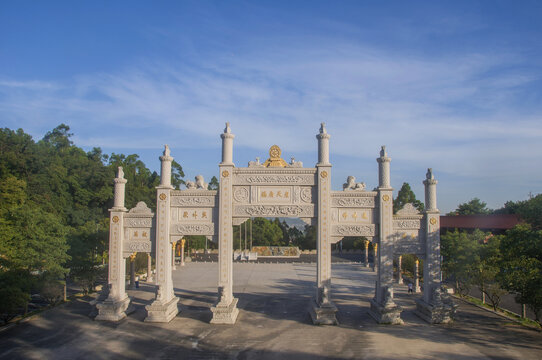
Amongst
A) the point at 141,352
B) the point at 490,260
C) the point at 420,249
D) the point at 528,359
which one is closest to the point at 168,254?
the point at 141,352

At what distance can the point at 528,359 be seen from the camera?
31.0ft

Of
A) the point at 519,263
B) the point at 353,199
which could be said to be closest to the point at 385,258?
the point at 353,199

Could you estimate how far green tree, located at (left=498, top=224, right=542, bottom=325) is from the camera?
33.2 feet

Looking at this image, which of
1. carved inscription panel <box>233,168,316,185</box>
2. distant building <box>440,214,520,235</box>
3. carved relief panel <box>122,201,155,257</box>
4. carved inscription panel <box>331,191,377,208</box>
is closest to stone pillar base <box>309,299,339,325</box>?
carved inscription panel <box>331,191,377,208</box>

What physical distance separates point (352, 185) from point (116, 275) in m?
9.57

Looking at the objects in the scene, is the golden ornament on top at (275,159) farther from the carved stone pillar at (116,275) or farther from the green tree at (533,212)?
the green tree at (533,212)

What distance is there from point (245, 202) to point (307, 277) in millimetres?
12918

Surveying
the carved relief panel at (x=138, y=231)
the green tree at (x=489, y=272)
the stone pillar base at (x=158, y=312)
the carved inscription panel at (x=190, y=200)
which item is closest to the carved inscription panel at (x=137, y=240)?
the carved relief panel at (x=138, y=231)

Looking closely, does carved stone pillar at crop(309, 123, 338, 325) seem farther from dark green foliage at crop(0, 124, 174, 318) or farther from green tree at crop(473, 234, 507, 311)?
dark green foliage at crop(0, 124, 174, 318)

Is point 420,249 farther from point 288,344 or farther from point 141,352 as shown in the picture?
point 141,352

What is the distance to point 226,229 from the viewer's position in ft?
43.5

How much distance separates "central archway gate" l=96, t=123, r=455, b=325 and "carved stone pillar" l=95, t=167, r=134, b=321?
0.03 meters

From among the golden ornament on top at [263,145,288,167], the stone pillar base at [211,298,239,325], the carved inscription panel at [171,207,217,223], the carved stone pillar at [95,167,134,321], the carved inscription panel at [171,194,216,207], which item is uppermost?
the golden ornament on top at [263,145,288,167]

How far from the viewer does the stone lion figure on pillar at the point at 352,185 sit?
46.3 ft
